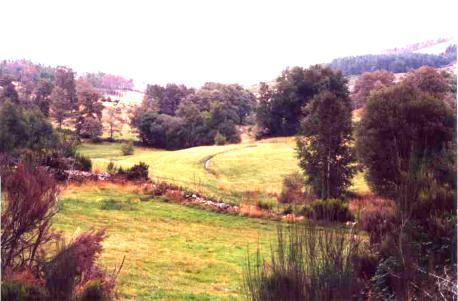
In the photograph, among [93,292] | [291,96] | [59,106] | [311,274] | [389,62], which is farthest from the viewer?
[389,62]

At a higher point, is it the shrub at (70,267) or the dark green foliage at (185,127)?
the dark green foliage at (185,127)

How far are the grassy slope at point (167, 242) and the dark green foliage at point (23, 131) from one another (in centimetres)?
357

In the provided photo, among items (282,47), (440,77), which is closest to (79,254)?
(282,47)

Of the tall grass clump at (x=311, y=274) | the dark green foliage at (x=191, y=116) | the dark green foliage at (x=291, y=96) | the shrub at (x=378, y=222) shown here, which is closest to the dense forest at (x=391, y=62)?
the dark green foliage at (x=191, y=116)

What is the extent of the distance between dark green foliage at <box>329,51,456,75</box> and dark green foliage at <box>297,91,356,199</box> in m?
44.8

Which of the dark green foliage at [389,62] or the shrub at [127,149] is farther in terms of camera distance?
the dark green foliage at [389,62]

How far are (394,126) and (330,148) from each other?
241 cm

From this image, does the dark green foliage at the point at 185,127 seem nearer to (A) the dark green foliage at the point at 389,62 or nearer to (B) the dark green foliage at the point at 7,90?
(B) the dark green foliage at the point at 7,90

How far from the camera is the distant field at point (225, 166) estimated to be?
1833cm

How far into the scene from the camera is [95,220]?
9.91 metres

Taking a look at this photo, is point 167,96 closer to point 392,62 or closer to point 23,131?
point 23,131

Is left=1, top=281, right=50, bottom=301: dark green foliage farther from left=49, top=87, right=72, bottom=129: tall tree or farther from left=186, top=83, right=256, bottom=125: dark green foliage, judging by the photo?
left=186, top=83, right=256, bottom=125: dark green foliage

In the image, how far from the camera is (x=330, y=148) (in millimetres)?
15719

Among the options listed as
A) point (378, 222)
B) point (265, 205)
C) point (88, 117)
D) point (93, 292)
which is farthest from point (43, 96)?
point (378, 222)
